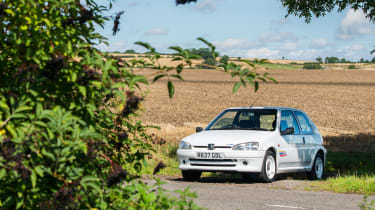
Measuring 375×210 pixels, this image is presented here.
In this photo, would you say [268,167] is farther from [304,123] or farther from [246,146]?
[304,123]

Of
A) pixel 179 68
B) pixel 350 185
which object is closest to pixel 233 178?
pixel 350 185

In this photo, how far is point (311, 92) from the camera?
185 feet

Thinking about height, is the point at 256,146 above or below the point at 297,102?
above

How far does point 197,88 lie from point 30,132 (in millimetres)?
56907

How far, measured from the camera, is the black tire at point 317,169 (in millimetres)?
14547

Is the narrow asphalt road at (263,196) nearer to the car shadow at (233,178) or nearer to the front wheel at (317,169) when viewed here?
the car shadow at (233,178)

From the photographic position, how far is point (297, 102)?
157ft

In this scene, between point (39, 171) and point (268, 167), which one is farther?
point (268, 167)

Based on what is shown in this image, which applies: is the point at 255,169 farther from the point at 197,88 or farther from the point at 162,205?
the point at 197,88

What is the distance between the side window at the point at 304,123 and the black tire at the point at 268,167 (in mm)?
1922

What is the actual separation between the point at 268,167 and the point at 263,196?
90.5 inches

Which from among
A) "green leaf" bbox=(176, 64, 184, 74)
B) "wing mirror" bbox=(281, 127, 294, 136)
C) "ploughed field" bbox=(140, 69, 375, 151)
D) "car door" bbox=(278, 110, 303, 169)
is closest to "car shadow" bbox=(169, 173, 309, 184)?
"car door" bbox=(278, 110, 303, 169)

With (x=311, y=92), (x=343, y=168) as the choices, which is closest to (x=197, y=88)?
(x=311, y=92)

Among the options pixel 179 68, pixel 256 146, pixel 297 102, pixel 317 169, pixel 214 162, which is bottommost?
pixel 297 102
